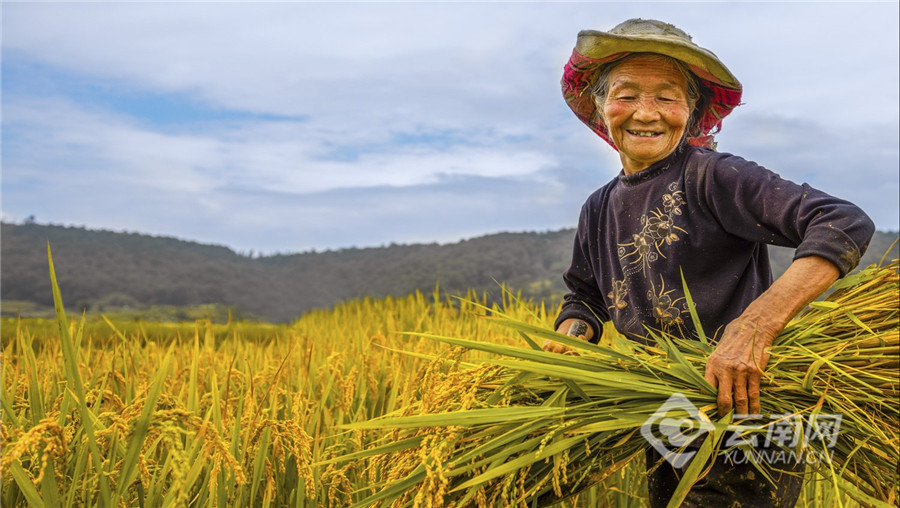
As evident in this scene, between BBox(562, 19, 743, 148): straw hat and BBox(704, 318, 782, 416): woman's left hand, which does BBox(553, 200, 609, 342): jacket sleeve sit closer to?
BBox(562, 19, 743, 148): straw hat

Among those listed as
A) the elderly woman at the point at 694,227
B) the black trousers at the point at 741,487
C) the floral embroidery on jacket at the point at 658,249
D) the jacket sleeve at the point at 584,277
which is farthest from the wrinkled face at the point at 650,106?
the black trousers at the point at 741,487

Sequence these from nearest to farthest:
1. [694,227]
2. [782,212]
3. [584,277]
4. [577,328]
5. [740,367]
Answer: [740,367] < [782,212] < [694,227] < [577,328] < [584,277]

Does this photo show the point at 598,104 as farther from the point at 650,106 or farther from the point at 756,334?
the point at 756,334

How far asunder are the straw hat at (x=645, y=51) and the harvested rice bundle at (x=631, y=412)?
0.83 meters

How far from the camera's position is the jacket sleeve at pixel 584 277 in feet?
8.25

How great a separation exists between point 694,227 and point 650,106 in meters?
0.41

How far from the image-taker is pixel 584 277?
258cm

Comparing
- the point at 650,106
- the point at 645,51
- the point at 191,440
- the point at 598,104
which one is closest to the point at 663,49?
the point at 645,51

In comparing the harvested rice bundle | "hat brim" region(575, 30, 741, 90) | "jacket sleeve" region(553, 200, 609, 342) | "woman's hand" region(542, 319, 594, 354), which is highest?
"hat brim" region(575, 30, 741, 90)

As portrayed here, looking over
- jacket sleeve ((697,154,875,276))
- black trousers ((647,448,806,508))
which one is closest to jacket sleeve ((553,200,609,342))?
jacket sleeve ((697,154,875,276))

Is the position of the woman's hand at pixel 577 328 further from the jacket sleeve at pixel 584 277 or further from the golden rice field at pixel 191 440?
the golden rice field at pixel 191 440

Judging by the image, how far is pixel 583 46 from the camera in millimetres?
2246

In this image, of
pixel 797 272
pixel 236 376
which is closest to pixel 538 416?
pixel 797 272

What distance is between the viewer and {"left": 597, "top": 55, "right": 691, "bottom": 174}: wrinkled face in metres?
2.13
